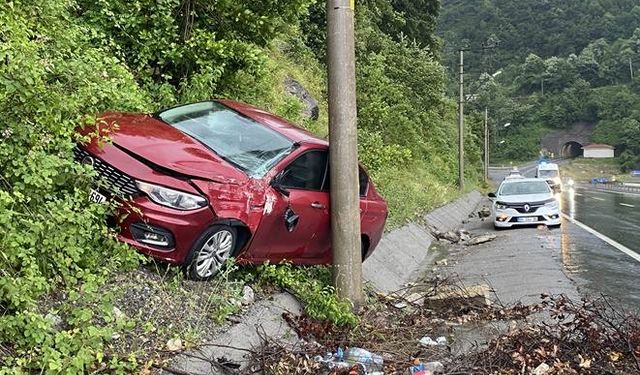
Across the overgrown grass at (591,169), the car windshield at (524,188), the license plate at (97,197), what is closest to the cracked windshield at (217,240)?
the license plate at (97,197)

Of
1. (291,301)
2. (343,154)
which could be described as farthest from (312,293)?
(343,154)

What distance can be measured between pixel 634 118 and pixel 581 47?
36906 millimetres

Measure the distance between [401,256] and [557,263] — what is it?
3038 millimetres

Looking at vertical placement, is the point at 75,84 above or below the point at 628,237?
above

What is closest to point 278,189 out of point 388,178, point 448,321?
point 448,321

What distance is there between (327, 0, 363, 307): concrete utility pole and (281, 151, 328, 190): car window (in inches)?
10.3

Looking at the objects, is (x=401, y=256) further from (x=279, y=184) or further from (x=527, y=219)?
(x=279, y=184)

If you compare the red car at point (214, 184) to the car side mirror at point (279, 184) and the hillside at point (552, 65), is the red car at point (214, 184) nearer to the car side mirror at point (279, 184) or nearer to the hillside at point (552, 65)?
the car side mirror at point (279, 184)

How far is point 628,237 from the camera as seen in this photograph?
1498 cm

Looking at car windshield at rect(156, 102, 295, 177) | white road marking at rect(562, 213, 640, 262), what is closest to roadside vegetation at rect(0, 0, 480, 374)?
car windshield at rect(156, 102, 295, 177)

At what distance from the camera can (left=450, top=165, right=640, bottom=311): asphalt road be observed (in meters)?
8.73

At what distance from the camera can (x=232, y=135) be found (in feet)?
20.9

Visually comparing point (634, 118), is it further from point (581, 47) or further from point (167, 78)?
point (167, 78)

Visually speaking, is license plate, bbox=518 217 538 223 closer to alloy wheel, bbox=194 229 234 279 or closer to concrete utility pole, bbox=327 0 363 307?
concrete utility pole, bbox=327 0 363 307
